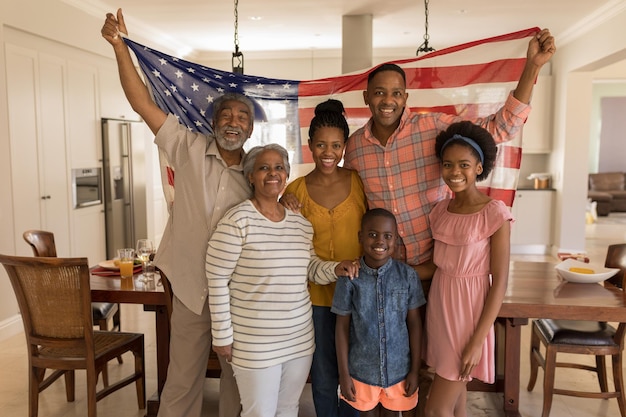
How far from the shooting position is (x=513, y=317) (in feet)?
9.07

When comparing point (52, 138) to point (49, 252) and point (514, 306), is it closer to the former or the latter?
point (49, 252)

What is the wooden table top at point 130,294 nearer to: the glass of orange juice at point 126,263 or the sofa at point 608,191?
the glass of orange juice at point 126,263

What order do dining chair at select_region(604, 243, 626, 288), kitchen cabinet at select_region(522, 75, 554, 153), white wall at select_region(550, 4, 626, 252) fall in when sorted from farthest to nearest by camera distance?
kitchen cabinet at select_region(522, 75, 554, 153)
white wall at select_region(550, 4, 626, 252)
dining chair at select_region(604, 243, 626, 288)

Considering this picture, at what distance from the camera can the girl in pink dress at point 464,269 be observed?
200 centimetres

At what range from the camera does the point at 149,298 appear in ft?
9.37

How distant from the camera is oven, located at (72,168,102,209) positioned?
5.52 meters

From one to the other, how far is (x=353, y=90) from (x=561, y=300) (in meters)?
1.47

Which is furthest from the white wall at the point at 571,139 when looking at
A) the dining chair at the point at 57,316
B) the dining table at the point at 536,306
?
the dining chair at the point at 57,316

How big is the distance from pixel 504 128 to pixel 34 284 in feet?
7.48

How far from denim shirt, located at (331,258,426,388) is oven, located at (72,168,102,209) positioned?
4201mm

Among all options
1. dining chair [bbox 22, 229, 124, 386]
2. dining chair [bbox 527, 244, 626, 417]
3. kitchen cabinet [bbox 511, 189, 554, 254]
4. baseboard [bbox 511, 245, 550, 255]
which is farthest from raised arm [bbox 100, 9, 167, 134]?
baseboard [bbox 511, 245, 550, 255]

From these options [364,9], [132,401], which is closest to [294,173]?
[132,401]

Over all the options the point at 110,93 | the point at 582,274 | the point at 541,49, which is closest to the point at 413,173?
the point at 541,49

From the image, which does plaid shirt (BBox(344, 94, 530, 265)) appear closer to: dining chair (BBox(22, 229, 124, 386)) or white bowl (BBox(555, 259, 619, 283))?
white bowl (BBox(555, 259, 619, 283))
